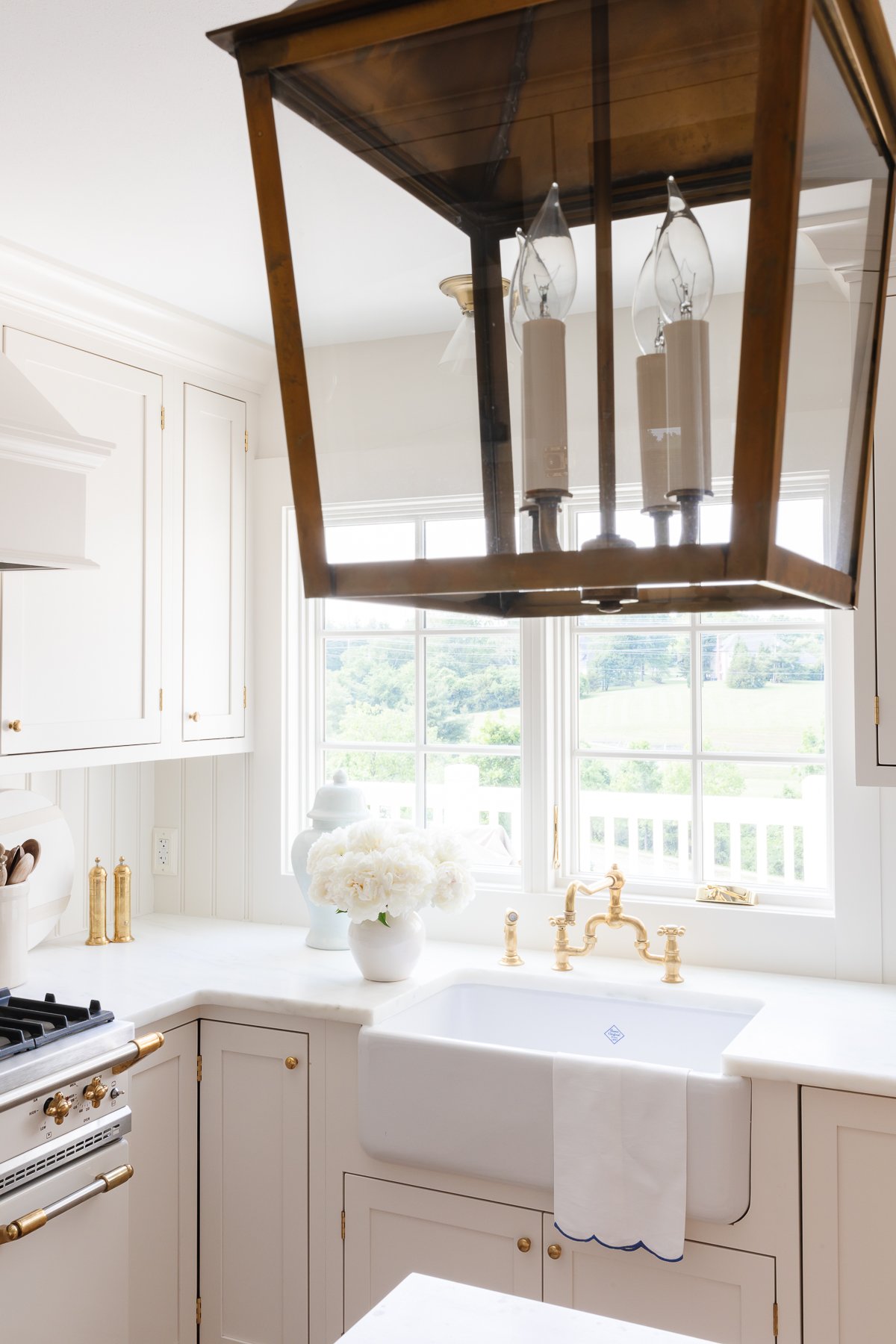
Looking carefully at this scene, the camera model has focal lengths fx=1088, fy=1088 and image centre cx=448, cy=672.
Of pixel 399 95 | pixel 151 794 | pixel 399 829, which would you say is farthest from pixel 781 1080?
pixel 151 794

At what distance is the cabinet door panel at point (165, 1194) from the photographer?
88.6 inches

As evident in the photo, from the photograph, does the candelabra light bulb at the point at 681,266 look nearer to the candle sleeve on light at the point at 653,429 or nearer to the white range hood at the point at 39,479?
the candle sleeve on light at the point at 653,429

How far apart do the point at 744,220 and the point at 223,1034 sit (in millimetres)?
2223

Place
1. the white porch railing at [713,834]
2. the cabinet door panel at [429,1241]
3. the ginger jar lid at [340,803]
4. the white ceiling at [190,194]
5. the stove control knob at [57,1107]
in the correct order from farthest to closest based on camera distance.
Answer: the ginger jar lid at [340,803] < the white porch railing at [713,834] < the cabinet door panel at [429,1241] < the stove control knob at [57,1107] < the white ceiling at [190,194]

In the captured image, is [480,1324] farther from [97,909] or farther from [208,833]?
[208,833]

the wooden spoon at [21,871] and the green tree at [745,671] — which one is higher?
the green tree at [745,671]

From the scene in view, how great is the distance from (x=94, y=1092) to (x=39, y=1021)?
0.18 m

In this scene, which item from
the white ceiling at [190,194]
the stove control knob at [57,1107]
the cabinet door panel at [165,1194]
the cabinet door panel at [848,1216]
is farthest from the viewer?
the cabinet door panel at [165,1194]

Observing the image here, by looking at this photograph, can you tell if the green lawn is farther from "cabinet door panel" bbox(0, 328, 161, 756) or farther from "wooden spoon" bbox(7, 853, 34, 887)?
"wooden spoon" bbox(7, 853, 34, 887)

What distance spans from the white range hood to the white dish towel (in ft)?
4.35

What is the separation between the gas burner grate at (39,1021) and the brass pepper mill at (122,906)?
2.06ft

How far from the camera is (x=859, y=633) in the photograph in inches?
82.7

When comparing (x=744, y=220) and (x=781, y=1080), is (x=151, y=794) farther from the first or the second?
(x=744, y=220)

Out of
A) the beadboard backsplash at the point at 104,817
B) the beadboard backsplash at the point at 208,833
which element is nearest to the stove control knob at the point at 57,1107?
the beadboard backsplash at the point at 104,817
